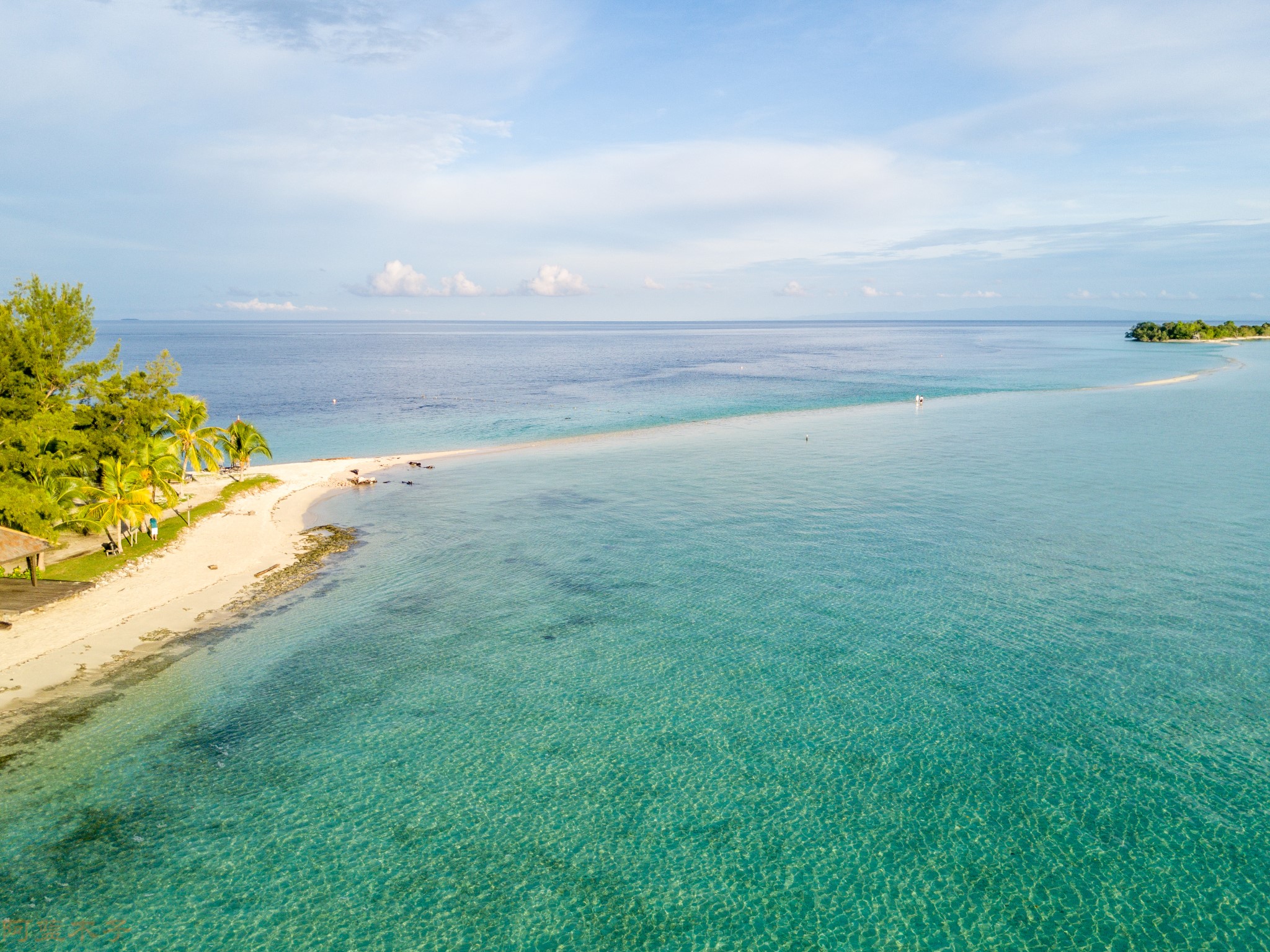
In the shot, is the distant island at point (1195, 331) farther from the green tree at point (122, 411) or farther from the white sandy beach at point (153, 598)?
the green tree at point (122, 411)

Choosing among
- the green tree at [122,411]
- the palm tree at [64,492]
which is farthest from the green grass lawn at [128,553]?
the green tree at [122,411]

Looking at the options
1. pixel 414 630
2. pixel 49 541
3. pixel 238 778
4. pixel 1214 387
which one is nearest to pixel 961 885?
pixel 238 778

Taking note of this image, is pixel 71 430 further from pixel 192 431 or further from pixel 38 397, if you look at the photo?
pixel 192 431

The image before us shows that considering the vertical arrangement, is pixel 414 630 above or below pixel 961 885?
above

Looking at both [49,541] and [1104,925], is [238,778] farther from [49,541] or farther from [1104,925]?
[1104,925]

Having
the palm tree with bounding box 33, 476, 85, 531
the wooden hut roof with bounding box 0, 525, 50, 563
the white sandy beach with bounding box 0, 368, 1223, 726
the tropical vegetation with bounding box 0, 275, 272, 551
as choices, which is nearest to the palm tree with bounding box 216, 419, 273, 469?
the white sandy beach with bounding box 0, 368, 1223, 726

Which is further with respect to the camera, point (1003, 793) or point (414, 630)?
point (414, 630)
